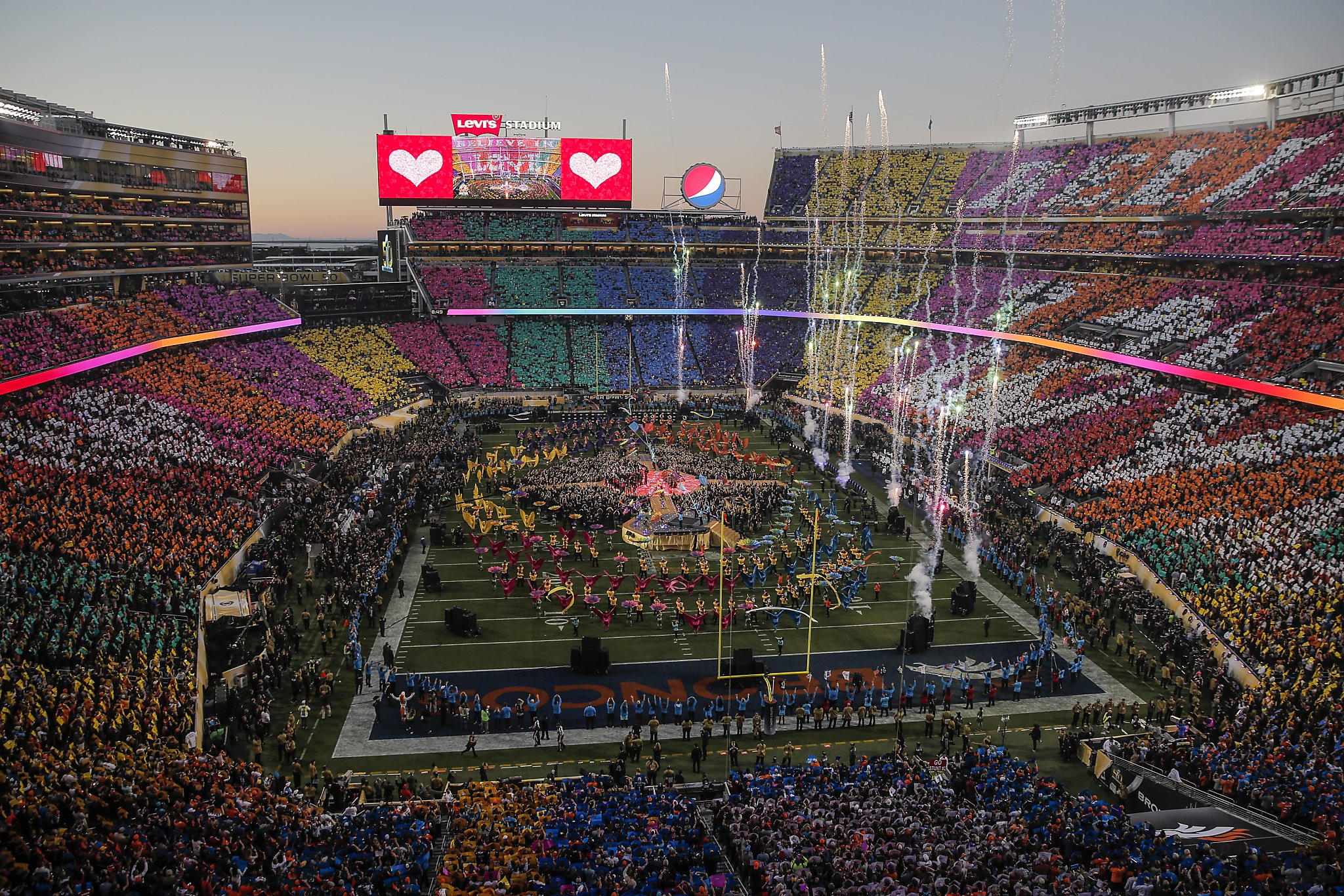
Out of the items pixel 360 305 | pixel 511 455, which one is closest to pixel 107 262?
pixel 360 305

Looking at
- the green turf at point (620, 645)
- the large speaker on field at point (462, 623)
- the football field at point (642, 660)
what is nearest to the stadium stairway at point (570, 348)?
the green turf at point (620, 645)

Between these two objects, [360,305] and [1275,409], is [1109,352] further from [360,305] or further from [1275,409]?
[360,305]

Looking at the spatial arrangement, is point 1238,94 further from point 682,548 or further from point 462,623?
point 462,623

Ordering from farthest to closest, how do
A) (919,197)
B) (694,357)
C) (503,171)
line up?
(919,197), (503,171), (694,357)

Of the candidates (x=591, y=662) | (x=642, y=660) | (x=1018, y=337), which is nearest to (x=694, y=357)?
(x=1018, y=337)

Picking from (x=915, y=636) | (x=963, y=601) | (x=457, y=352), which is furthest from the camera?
(x=457, y=352)

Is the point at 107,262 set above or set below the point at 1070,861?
above
